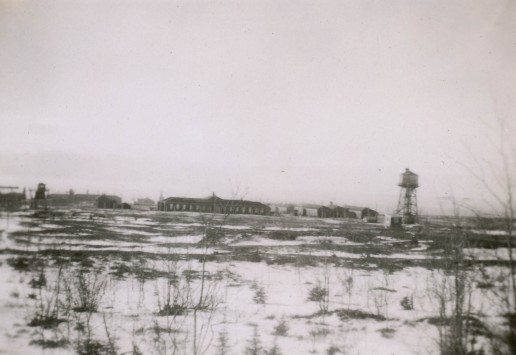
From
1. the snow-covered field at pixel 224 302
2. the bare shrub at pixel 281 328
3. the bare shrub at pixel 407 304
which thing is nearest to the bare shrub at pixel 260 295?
the snow-covered field at pixel 224 302

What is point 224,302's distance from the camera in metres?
8.05

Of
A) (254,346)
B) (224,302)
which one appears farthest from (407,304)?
(224,302)

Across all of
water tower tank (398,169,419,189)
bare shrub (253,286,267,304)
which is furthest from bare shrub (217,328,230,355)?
water tower tank (398,169,419,189)

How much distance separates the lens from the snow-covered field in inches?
248

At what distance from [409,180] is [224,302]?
32.8m

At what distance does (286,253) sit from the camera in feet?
55.1

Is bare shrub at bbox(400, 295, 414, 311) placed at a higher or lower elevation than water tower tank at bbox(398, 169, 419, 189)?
lower

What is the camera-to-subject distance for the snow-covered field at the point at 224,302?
630 cm

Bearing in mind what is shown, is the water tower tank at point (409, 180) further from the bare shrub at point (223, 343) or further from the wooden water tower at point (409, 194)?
the bare shrub at point (223, 343)

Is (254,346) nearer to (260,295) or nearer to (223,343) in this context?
(223,343)

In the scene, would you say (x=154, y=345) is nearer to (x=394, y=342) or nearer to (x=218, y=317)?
(x=218, y=317)

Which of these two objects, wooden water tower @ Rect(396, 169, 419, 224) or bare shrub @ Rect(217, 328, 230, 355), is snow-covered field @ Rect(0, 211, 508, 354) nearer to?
bare shrub @ Rect(217, 328, 230, 355)

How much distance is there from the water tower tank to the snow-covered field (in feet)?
70.7

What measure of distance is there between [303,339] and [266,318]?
127 cm
